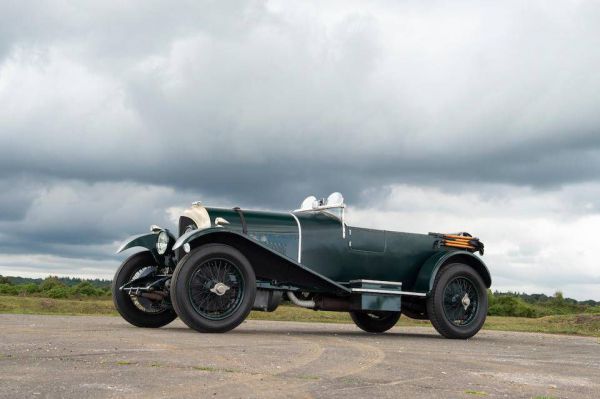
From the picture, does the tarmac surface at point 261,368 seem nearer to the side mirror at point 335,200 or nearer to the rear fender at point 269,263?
the rear fender at point 269,263

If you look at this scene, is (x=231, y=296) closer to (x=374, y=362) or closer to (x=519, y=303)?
(x=374, y=362)

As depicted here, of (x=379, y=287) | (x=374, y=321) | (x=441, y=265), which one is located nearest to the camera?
(x=379, y=287)

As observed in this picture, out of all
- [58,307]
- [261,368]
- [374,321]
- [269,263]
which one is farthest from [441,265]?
[58,307]

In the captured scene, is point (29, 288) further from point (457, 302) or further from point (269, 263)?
point (457, 302)

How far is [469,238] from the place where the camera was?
14.1m

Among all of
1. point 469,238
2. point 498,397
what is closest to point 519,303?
point 469,238

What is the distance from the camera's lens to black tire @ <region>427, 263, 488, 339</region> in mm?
12930

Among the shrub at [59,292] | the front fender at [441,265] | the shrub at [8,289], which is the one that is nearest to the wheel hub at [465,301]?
the front fender at [441,265]

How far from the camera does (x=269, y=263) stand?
11.7 m

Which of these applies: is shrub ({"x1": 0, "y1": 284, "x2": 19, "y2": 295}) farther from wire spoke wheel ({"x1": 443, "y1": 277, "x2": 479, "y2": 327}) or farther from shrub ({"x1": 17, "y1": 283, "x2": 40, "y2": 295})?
wire spoke wheel ({"x1": 443, "y1": 277, "x2": 479, "y2": 327})

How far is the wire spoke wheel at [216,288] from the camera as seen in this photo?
35.6ft

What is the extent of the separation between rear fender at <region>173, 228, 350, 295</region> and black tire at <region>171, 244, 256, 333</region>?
0.75 ft

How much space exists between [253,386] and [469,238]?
8.78 meters

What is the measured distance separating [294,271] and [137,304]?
2745mm
